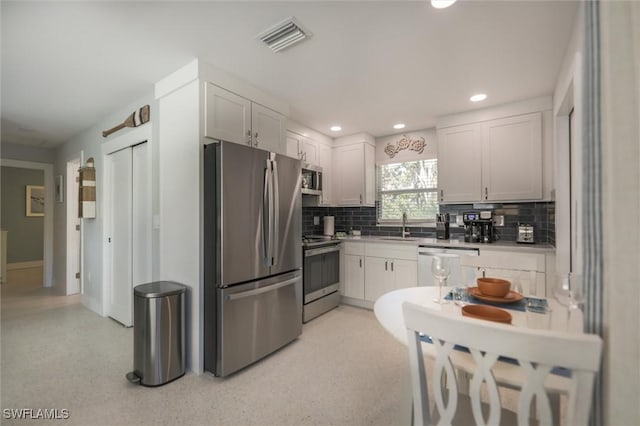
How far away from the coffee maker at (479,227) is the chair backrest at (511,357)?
2824 mm

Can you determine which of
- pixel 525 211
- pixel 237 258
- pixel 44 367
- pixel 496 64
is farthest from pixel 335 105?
pixel 44 367

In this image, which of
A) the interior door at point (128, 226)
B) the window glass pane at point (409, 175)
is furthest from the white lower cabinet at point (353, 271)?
Result: the interior door at point (128, 226)

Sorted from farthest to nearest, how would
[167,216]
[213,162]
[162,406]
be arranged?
1. [167,216]
2. [213,162]
3. [162,406]

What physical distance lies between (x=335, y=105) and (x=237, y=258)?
2021 mm

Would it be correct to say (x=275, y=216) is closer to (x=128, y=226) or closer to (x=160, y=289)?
(x=160, y=289)

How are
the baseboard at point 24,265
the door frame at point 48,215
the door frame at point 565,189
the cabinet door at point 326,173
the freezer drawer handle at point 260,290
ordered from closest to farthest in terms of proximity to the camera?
1. the freezer drawer handle at point 260,290
2. the door frame at point 565,189
3. the cabinet door at point 326,173
4. the door frame at point 48,215
5. the baseboard at point 24,265

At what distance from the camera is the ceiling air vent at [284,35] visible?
187 cm

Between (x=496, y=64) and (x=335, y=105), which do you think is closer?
(x=496, y=64)

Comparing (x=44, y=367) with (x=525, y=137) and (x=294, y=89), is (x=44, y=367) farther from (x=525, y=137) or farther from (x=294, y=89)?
(x=525, y=137)

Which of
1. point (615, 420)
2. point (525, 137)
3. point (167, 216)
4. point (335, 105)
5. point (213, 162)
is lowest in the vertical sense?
point (615, 420)

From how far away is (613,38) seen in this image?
682mm

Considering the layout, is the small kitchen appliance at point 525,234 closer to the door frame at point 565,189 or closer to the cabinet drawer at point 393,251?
the door frame at point 565,189

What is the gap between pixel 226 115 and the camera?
8.28 ft

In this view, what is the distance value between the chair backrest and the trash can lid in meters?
1.96
